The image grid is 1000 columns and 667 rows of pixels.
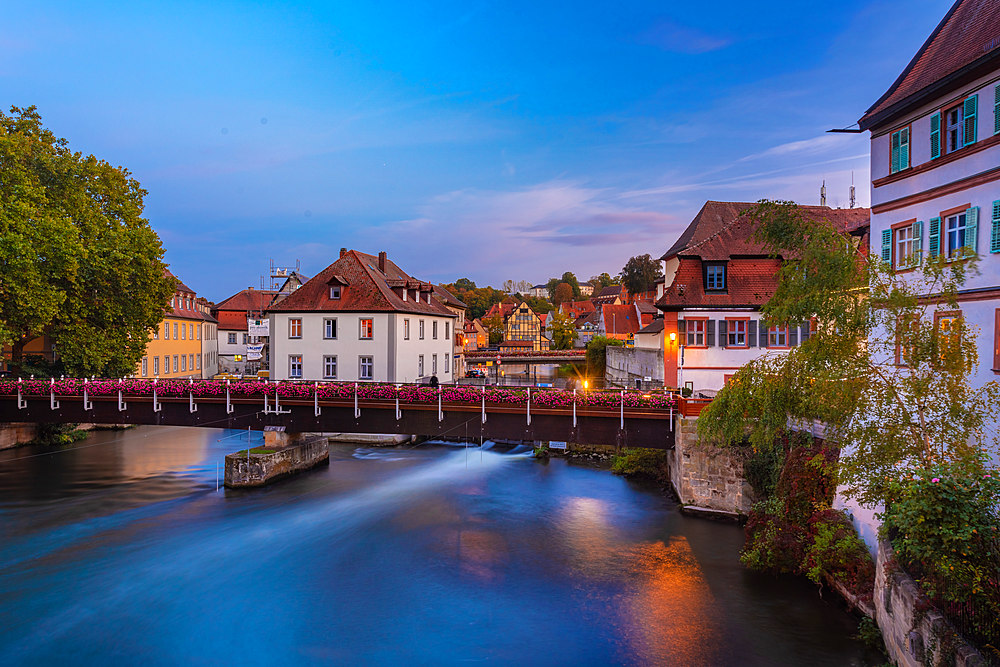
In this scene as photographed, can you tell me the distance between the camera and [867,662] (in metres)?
12.9

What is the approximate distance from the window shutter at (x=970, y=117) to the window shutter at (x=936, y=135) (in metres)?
0.68

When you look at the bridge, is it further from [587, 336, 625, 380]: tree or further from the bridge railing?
[587, 336, 625, 380]: tree

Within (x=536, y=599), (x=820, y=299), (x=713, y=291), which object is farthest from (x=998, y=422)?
(x=713, y=291)

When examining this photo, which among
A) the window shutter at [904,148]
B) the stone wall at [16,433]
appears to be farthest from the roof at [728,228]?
the stone wall at [16,433]

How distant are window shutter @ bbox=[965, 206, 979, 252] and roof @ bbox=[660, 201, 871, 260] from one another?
13.7 meters

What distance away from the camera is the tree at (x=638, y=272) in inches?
5039

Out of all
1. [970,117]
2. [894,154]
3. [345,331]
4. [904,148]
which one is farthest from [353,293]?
[970,117]

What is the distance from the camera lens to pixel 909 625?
10.9m

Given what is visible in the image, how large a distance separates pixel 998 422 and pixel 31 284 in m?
37.6

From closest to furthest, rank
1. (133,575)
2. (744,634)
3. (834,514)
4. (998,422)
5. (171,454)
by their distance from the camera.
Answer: (998,422)
(744,634)
(834,514)
(133,575)
(171,454)

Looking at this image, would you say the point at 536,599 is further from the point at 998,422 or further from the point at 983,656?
the point at 998,422

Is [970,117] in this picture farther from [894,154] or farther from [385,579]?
[385,579]

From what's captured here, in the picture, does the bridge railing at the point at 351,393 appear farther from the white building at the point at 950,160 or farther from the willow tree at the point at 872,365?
the white building at the point at 950,160

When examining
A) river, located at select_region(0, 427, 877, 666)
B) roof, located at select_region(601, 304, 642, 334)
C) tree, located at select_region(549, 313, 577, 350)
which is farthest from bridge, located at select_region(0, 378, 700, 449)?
tree, located at select_region(549, 313, 577, 350)
